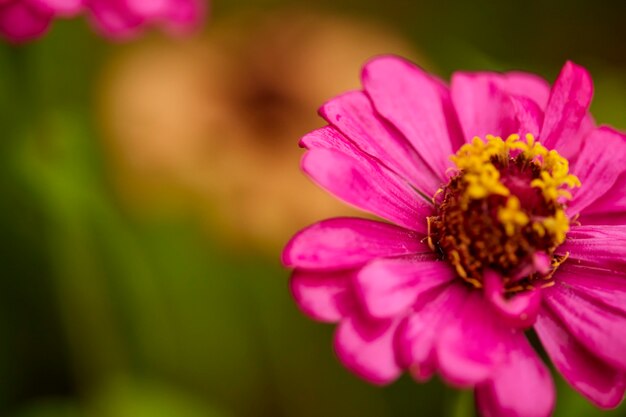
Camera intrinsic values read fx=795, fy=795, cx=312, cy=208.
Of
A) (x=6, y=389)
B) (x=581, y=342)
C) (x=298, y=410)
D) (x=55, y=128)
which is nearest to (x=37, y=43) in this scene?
(x=55, y=128)

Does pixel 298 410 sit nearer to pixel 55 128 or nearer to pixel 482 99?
Result: pixel 55 128

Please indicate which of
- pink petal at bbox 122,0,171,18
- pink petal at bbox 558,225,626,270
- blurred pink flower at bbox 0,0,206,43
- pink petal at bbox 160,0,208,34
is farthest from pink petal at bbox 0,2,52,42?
pink petal at bbox 558,225,626,270

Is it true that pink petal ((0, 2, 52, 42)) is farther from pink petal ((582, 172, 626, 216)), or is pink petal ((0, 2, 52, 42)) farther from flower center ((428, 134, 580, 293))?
pink petal ((582, 172, 626, 216))

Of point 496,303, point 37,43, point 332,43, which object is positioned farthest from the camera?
point 332,43

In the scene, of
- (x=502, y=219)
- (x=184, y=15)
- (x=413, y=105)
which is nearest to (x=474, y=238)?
(x=502, y=219)

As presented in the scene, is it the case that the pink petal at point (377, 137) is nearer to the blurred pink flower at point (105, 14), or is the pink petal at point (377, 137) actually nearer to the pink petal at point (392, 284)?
the pink petal at point (392, 284)
